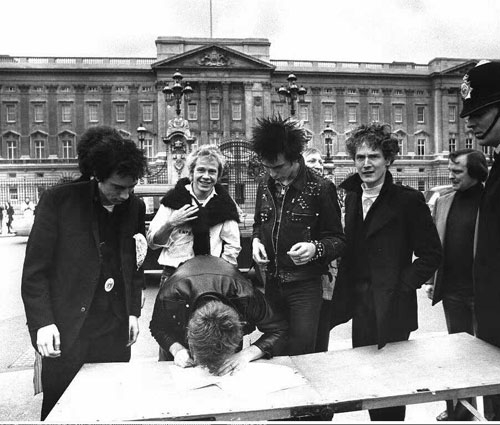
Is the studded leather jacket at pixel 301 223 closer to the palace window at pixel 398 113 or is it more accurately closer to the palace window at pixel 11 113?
the palace window at pixel 11 113

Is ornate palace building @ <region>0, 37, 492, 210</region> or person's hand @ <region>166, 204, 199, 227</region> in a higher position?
ornate palace building @ <region>0, 37, 492, 210</region>

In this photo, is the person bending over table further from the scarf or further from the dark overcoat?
the dark overcoat

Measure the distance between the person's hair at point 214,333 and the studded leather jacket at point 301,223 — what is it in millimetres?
773

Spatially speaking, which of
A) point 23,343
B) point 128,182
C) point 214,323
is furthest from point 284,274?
point 23,343

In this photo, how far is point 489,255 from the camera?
2.45m

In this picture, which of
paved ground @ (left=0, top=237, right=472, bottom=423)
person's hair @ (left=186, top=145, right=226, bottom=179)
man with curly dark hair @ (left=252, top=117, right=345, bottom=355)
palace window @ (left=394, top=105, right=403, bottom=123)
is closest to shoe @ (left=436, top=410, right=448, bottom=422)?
paved ground @ (left=0, top=237, right=472, bottom=423)

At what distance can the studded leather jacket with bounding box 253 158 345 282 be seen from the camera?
295cm

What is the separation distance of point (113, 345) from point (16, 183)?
1796 inches

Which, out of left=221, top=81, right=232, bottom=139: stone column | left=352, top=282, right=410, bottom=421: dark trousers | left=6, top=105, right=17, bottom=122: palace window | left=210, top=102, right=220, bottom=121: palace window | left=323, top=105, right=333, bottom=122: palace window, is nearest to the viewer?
left=352, top=282, right=410, bottom=421: dark trousers

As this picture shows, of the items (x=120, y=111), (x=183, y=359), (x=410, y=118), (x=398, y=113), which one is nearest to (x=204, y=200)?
(x=183, y=359)

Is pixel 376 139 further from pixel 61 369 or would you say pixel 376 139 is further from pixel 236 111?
pixel 236 111

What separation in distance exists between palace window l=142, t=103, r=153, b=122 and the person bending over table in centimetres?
4794

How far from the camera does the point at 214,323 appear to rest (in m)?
2.21

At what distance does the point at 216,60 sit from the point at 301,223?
1881 inches
